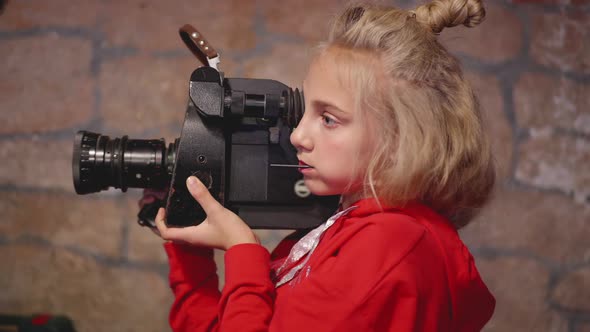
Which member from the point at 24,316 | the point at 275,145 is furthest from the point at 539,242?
the point at 24,316

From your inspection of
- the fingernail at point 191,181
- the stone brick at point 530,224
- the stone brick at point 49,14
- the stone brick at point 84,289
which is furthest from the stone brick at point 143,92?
the stone brick at point 530,224

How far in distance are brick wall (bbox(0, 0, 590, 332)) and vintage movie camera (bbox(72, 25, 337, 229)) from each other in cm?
51

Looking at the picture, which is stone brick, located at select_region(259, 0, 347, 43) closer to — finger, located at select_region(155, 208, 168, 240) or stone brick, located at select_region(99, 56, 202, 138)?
stone brick, located at select_region(99, 56, 202, 138)

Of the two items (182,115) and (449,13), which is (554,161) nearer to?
(449,13)

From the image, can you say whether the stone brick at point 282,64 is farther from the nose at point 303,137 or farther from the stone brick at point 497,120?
the nose at point 303,137

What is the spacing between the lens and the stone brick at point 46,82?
50.2 inches

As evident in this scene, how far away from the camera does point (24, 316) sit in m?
1.30

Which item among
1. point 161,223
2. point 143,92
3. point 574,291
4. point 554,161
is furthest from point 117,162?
point 574,291

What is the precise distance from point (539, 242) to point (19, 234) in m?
1.40

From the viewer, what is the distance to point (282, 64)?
1.26 meters

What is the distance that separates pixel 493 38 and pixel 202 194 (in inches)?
37.0

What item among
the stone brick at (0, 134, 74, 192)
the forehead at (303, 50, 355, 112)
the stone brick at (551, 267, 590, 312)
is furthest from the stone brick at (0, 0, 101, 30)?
the stone brick at (551, 267, 590, 312)

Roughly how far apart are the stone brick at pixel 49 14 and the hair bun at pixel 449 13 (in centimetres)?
93

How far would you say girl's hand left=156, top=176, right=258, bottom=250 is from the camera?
69 centimetres
